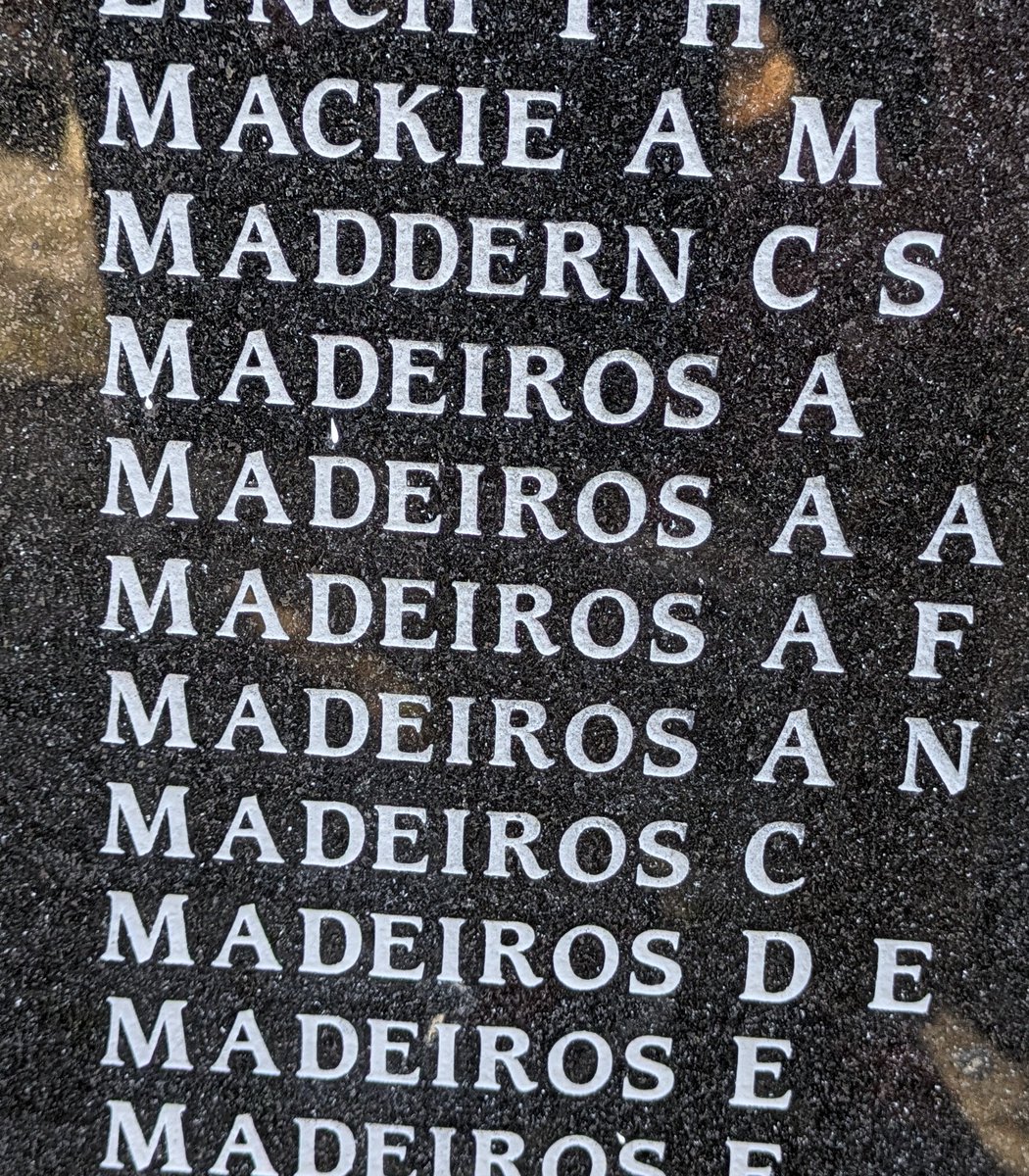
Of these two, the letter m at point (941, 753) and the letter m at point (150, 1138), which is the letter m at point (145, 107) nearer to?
the letter m at point (941, 753)

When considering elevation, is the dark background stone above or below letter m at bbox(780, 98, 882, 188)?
below

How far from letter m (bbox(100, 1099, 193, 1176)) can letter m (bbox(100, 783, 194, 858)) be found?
1.24ft

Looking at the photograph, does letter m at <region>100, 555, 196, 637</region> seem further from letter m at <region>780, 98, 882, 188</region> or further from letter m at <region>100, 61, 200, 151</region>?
letter m at <region>780, 98, 882, 188</region>

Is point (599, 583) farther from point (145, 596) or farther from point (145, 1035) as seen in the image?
point (145, 1035)

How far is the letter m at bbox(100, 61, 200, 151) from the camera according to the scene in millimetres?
1299

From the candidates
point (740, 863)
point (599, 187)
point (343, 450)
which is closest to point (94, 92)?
point (343, 450)

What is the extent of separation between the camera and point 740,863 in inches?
55.8

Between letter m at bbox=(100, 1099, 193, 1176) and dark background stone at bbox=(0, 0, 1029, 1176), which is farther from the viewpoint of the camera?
letter m at bbox=(100, 1099, 193, 1176)

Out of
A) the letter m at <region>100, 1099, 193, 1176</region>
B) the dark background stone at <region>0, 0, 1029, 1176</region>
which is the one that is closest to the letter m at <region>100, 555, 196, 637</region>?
the dark background stone at <region>0, 0, 1029, 1176</region>

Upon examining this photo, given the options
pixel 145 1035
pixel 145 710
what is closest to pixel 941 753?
pixel 145 710

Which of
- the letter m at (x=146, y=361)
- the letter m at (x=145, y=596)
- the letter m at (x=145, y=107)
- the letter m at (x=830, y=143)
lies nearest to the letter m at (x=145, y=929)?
the letter m at (x=145, y=596)

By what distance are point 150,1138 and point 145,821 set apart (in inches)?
18.5

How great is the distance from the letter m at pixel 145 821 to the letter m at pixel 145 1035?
0.22 m

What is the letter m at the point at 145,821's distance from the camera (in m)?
1.46
